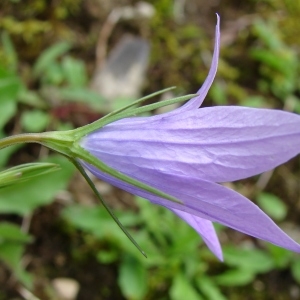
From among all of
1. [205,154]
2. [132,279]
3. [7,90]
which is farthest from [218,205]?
[132,279]

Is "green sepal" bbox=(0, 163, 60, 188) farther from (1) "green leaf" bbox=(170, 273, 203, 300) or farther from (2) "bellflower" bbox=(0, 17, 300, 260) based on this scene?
(1) "green leaf" bbox=(170, 273, 203, 300)

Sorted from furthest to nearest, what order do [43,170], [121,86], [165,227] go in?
1. [121,86]
2. [165,227]
3. [43,170]

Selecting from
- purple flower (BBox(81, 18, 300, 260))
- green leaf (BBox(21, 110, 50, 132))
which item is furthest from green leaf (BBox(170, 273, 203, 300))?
purple flower (BBox(81, 18, 300, 260))

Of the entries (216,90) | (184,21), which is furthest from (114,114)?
(184,21)

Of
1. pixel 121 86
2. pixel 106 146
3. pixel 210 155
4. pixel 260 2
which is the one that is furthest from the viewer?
pixel 260 2

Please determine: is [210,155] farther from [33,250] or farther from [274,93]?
[274,93]

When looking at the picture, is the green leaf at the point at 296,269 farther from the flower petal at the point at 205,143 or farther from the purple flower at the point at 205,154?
the flower petal at the point at 205,143
